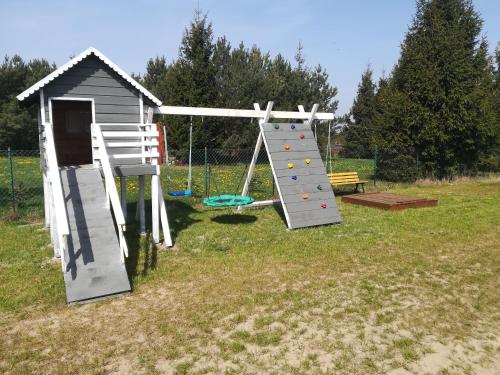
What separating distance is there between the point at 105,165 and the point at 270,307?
11.5 feet

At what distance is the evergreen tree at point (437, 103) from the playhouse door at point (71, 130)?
12.5 meters

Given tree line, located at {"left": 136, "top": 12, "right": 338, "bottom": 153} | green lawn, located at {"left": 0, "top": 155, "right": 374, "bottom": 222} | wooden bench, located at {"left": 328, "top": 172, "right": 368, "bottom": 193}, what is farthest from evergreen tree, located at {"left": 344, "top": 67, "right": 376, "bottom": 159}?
wooden bench, located at {"left": 328, "top": 172, "right": 368, "bottom": 193}

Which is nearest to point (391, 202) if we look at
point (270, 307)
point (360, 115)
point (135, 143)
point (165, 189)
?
point (135, 143)

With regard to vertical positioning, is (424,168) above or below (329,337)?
above

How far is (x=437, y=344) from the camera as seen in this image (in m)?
4.07

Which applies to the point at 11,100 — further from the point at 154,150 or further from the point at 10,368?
the point at 10,368

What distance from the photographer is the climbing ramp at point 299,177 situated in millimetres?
9375

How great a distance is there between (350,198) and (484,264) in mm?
6290

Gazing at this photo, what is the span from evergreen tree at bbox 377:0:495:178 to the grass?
9211mm

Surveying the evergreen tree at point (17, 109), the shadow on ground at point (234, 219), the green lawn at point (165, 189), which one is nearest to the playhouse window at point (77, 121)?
the green lawn at point (165, 189)

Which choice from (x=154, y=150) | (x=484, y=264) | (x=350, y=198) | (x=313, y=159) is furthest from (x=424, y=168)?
(x=154, y=150)

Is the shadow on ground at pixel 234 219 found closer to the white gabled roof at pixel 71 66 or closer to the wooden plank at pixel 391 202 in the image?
the white gabled roof at pixel 71 66

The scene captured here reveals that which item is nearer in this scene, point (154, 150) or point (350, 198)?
point (154, 150)

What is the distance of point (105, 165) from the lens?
640cm
